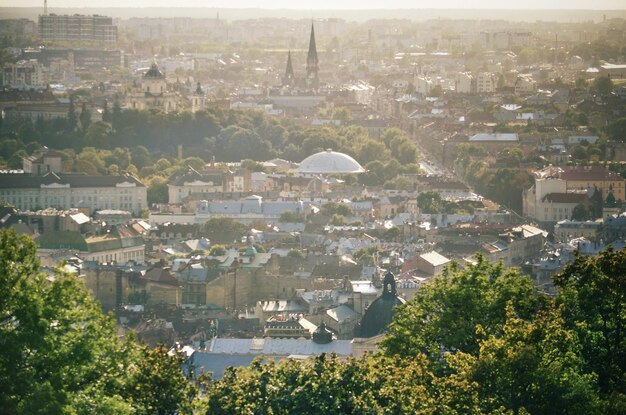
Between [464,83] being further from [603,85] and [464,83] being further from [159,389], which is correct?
[159,389]

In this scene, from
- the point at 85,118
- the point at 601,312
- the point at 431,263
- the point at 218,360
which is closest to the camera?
the point at 601,312

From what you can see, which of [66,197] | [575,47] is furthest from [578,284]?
[575,47]

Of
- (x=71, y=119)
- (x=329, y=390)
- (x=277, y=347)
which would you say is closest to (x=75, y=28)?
(x=71, y=119)

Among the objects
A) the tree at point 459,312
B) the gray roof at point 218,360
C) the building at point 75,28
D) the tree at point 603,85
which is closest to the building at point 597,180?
the gray roof at point 218,360

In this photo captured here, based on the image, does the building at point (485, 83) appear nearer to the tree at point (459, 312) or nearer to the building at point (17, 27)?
the building at point (17, 27)

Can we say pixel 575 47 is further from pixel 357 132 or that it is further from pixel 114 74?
pixel 357 132
